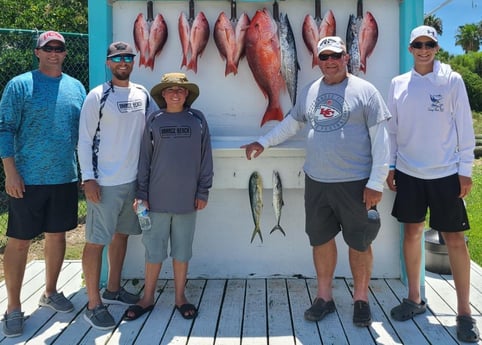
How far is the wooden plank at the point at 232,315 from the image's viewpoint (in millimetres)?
3090

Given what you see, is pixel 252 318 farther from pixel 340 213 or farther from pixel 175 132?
pixel 175 132

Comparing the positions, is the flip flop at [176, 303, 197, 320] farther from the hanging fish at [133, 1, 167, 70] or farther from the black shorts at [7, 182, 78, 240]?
the hanging fish at [133, 1, 167, 70]

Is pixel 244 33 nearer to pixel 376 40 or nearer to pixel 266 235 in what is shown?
pixel 376 40

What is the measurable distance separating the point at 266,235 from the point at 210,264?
0.57 m

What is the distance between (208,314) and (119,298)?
2.47 feet

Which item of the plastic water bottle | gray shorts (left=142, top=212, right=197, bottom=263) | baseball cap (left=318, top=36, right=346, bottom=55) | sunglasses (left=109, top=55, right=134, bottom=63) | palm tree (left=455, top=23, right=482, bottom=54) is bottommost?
gray shorts (left=142, top=212, right=197, bottom=263)

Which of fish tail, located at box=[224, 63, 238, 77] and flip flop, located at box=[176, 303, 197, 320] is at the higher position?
fish tail, located at box=[224, 63, 238, 77]

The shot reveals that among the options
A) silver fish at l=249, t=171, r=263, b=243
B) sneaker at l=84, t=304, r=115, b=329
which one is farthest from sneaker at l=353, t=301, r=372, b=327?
sneaker at l=84, t=304, r=115, b=329

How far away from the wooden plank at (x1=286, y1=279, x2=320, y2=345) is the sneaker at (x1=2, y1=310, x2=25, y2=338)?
1.88m

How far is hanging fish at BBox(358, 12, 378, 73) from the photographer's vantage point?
3.82 m

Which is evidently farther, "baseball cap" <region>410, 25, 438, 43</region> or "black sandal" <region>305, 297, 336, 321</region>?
"black sandal" <region>305, 297, 336, 321</region>

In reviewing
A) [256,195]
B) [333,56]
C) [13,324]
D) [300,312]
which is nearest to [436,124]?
[333,56]

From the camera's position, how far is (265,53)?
12.5 ft

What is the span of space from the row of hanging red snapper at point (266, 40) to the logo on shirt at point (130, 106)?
0.75 metres
